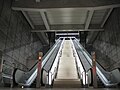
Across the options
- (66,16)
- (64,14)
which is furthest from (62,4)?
(66,16)

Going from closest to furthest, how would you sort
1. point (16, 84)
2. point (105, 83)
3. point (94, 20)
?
point (16, 84) < point (105, 83) < point (94, 20)

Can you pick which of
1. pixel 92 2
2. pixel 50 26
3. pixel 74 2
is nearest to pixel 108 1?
pixel 92 2

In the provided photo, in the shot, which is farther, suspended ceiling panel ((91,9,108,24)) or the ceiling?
suspended ceiling panel ((91,9,108,24))

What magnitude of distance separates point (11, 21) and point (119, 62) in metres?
7.07

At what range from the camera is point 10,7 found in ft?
35.9

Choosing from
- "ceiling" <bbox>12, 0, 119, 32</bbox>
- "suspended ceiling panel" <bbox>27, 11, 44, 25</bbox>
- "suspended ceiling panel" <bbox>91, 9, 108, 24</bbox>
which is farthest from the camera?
"suspended ceiling panel" <bbox>27, 11, 44, 25</bbox>

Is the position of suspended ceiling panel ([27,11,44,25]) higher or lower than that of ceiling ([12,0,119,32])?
higher

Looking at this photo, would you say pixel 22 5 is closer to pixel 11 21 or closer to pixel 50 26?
pixel 11 21

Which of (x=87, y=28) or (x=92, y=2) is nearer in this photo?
(x=92, y=2)

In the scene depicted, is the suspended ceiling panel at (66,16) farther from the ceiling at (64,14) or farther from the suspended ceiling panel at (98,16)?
the suspended ceiling panel at (98,16)

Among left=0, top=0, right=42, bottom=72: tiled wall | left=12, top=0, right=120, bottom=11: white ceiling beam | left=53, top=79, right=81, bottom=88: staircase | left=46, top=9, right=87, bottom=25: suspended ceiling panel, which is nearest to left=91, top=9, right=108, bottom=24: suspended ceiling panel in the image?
left=46, top=9, right=87, bottom=25: suspended ceiling panel

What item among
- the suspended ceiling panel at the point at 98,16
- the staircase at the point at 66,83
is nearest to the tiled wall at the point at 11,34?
the staircase at the point at 66,83

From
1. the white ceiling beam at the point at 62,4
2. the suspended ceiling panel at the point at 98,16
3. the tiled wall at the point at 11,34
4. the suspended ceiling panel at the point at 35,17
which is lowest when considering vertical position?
the tiled wall at the point at 11,34

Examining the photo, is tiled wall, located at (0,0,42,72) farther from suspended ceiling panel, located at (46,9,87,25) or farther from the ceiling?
suspended ceiling panel, located at (46,9,87,25)
